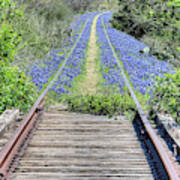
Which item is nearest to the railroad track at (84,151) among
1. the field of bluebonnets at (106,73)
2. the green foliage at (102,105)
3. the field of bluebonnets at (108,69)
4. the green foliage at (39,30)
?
the green foliage at (102,105)

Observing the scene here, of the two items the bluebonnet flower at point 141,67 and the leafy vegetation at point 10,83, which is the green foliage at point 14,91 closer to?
the leafy vegetation at point 10,83

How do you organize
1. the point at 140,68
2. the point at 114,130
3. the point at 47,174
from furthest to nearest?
1. the point at 140,68
2. the point at 114,130
3. the point at 47,174

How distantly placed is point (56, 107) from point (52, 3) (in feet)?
49.0

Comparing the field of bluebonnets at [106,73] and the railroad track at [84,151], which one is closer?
the railroad track at [84,151]

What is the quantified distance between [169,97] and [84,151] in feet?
9.86

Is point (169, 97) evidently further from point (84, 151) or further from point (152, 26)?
point (152, 26)

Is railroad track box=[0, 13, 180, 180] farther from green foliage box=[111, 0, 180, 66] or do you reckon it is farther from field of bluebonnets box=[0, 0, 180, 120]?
green foliage box=[111, 0, 180, 66]

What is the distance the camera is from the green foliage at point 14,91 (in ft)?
22.6

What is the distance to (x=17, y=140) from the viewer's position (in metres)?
5.02

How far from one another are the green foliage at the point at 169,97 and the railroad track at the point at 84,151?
2.19ft

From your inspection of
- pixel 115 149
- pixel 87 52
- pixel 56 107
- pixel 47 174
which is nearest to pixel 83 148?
pixel 115 149

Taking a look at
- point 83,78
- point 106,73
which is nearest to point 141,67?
point 106,73

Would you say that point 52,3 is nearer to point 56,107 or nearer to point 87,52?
point 87,52

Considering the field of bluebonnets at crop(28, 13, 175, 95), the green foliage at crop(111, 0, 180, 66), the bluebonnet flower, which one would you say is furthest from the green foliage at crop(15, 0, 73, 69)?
the green foliage at crop(111, 0, 180, 66)
